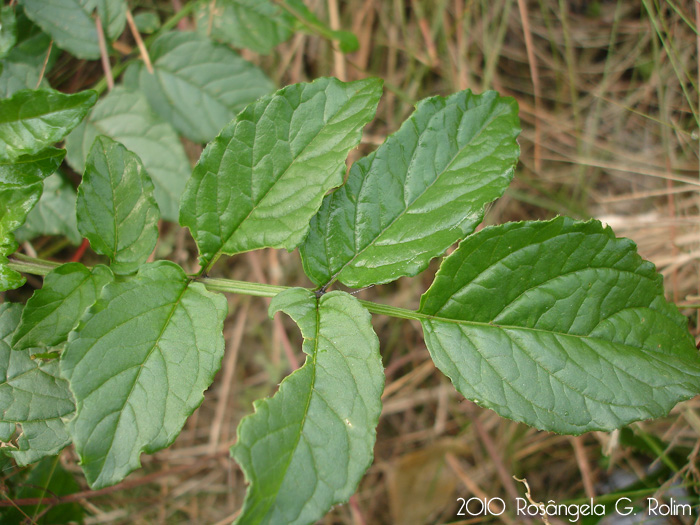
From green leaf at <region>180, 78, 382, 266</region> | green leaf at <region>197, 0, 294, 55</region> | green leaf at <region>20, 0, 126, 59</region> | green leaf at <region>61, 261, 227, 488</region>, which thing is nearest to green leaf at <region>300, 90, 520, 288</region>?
green leaf at <region>180, 78, 382, 266</region>

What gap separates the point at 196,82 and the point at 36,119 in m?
0.69

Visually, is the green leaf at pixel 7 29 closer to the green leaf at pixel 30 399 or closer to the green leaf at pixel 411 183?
the green leaf at pixel 30 399

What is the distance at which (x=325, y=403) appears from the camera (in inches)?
46.3

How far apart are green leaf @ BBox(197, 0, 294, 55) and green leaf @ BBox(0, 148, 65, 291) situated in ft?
2.72

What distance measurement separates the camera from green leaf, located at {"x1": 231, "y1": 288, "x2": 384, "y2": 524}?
1.08 m

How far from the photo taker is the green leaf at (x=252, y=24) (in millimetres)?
1893

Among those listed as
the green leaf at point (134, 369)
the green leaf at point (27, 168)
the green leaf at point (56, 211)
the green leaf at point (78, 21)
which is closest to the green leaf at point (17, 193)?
the green leaf at point (27, 168)

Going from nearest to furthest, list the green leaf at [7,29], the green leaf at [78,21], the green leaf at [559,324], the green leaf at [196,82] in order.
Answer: the green leaf at [559,324] → the green leaf at [7,29] → the green leaf at [78,21] → the green leaf at [196,82]

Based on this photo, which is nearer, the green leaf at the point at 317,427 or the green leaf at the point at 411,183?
the green leaf at the point at 317,427


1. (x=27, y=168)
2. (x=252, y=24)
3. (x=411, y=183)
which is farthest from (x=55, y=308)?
(x=252, y=24)

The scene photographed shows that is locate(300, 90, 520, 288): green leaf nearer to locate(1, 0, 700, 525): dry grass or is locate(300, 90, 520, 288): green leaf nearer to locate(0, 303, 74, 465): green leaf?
locate(0, 303, 74, 465): green leaf

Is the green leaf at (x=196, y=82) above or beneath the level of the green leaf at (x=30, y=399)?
above

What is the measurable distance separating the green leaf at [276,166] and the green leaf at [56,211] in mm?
758

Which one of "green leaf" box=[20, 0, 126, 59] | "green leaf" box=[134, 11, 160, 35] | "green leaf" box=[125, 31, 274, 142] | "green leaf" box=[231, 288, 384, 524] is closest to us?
"green leaf" box=[231, 288, 384, 524]
